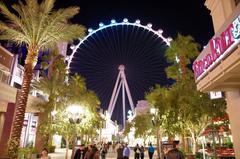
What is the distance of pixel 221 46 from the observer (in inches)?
381

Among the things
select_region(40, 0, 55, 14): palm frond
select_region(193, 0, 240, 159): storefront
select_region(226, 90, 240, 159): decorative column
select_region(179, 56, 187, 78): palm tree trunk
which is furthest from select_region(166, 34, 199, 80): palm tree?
select_region(40, 0, 55, 14): palm frond

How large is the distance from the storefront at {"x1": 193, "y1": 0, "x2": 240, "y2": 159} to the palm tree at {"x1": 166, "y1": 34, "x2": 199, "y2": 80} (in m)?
10.9

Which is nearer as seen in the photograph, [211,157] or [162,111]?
[211,157]

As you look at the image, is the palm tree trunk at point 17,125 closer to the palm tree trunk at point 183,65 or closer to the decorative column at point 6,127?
the decorative column at point 6,127

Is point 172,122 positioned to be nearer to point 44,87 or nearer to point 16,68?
point 44,87

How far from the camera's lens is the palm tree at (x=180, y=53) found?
26.8 meters

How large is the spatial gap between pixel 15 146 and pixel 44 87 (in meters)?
12.8

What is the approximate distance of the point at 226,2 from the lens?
14.2 metres

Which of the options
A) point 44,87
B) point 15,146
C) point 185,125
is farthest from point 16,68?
point 185,125

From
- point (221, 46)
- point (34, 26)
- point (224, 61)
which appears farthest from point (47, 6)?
point (224, 61)

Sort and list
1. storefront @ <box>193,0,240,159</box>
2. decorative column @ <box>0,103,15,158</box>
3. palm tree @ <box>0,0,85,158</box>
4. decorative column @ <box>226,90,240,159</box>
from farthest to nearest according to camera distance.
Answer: decorative column @ <box>0,103,15,158</box>, palm tree @ <box>0,0,85,158</box>, decorative column @ <box>226,90,240,159</box>, storefront @ <box>193,0,240,159</box>

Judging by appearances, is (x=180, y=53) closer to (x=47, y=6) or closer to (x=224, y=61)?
(x=47, y=6)

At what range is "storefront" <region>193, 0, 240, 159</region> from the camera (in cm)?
875

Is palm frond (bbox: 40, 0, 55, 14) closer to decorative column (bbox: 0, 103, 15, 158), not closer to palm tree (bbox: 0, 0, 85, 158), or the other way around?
palm tree (bbox: 0, 0, 85, 158)
